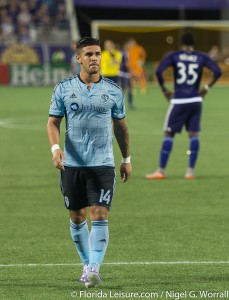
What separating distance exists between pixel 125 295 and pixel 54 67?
40042 mm

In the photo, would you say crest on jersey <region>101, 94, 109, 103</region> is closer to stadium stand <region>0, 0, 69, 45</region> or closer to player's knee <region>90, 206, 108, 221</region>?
player's knee <region>90, 206, 108, 221</region>

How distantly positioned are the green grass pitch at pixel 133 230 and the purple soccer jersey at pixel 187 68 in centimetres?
143

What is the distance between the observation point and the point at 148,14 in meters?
55.8

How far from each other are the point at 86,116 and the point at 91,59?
0.47 metres

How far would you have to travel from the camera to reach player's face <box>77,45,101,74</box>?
7.90 m

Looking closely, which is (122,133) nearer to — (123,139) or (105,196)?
(123,139)

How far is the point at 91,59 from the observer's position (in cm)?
789

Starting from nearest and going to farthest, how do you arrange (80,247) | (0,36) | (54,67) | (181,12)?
(80,247)
(54,67)
(0,36)
(181,12)

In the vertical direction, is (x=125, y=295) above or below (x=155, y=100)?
above

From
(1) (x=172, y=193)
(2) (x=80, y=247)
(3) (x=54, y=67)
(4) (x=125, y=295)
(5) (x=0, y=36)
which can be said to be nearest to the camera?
(4) (x=125, y=295)

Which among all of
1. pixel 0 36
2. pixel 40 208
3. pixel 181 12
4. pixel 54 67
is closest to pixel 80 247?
pixel 40 208

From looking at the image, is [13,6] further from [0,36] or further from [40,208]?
[40,208]

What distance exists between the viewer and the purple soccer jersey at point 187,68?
15617 millimetres

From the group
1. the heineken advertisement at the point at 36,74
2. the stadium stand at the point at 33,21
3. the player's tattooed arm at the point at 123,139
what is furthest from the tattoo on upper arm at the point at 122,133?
the stadium stand at the point at 33,21
